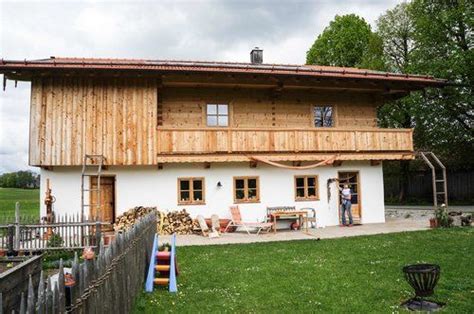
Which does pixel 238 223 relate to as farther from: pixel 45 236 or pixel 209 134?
pixel 45 236

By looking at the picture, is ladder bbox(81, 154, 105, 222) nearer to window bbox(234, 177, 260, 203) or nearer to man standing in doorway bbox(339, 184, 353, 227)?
window bbox(234, 177, 260, 203)

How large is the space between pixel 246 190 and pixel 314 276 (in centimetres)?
887

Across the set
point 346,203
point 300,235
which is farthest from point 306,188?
point 300,235

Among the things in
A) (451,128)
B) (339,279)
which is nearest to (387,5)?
(451,128)

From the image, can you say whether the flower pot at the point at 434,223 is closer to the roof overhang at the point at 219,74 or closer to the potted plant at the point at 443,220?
the potted plant at the point at 443,220

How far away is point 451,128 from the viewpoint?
2623cm

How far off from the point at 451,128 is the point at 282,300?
77.2 ft

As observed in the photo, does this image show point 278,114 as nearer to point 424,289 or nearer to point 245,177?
point 245,177

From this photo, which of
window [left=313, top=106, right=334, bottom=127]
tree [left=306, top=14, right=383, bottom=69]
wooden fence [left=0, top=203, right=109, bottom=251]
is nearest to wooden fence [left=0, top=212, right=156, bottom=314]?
wooden fence [left=0, top=203, right=109, bottom=251]

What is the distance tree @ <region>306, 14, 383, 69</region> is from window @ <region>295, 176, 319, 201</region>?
18.0m

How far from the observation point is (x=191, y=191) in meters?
16.6

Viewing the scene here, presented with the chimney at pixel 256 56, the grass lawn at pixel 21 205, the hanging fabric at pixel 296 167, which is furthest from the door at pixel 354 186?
the grass lawn at pixel 21 205

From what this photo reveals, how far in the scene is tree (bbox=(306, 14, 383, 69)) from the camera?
33.7 meters

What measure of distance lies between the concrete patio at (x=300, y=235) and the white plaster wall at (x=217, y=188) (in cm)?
138
